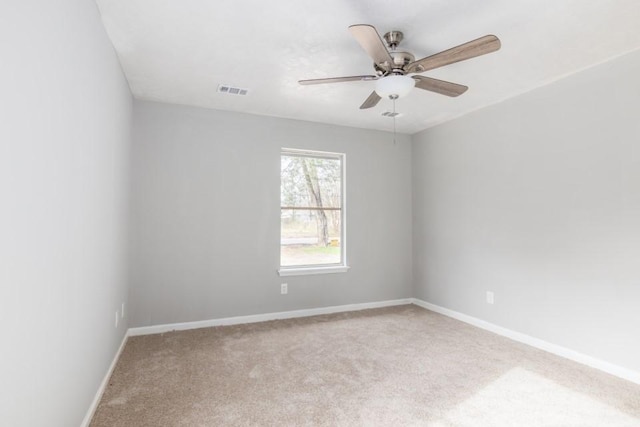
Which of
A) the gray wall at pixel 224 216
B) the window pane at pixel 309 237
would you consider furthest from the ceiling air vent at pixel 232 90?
the window pane at pixel 309 237

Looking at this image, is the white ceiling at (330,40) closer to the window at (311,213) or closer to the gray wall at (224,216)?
the gray wall at (224,216)

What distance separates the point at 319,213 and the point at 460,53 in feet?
9.21

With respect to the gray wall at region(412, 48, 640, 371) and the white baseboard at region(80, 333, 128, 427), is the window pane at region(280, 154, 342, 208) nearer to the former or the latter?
the gray wall at region(412, 48, 640, 371)

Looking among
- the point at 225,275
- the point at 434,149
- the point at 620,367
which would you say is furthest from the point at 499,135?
the point at 225,275

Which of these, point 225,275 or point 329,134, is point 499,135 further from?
point 225,275

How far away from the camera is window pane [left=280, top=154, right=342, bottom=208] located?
14.4 feet

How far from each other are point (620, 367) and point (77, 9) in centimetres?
427

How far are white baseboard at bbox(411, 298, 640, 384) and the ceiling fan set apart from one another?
8.00 feet

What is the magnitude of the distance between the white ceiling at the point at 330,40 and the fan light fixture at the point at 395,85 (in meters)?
0.33

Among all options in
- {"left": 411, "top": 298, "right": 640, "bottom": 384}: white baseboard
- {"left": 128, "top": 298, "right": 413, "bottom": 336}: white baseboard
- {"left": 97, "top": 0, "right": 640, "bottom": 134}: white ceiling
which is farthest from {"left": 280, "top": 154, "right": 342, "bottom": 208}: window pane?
{"left": 411, "top": 298, "right": 640, "bottom": 384}: white baseboard

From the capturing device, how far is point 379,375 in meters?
2.66

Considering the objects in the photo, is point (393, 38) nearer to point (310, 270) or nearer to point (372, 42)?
point (372, 42)

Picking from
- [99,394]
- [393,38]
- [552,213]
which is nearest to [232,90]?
[393,38]

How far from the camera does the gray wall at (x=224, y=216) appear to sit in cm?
367
